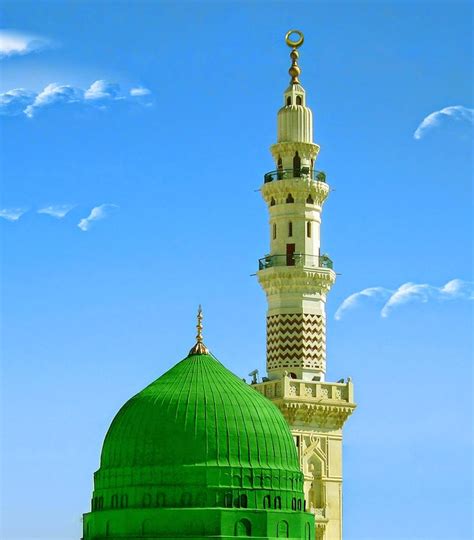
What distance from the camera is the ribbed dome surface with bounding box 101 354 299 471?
62.9m

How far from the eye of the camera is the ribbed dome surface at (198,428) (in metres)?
62.9

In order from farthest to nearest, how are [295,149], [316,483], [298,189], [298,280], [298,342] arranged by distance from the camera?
[295,149] < [298,189] < [298,280] < [298,342] < [316,483]

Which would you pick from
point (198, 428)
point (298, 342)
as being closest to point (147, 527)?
point (198, 428)

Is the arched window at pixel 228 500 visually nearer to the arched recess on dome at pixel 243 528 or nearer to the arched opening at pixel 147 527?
the arched recess on dome at pixel 243 528

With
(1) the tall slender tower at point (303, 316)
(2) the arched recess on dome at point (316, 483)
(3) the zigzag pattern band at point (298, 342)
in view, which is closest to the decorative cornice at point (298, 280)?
(1) the tall slender tower at point (303, 316)

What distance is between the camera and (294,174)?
7331 cm

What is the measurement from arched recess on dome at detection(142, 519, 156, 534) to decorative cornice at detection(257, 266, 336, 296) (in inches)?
528

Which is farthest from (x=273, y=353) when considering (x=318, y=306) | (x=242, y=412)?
(x=242, y=412)

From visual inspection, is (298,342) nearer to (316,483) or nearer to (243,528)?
(316,483)

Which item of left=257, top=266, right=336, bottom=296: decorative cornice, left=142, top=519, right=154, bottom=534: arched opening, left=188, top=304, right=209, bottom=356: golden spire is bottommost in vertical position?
left=142, top=519, right=154, bottom=534: arched opening

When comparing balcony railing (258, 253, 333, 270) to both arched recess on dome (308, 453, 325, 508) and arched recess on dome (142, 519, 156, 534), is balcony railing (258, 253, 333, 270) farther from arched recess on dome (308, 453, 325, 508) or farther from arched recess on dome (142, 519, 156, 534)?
arched recess on dome (142, 519, 156, 534)

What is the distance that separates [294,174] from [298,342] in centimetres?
679

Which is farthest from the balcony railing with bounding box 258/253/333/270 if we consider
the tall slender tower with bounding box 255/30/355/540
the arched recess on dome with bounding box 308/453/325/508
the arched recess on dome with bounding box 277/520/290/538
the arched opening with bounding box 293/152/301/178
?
the arched recess on dome with bounding box 277/520/290/538

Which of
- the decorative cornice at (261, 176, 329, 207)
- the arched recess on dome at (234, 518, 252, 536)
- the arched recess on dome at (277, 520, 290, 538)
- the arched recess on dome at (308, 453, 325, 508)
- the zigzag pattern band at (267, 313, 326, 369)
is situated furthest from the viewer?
the decorative cornice at (261, 176, 329, 207)
